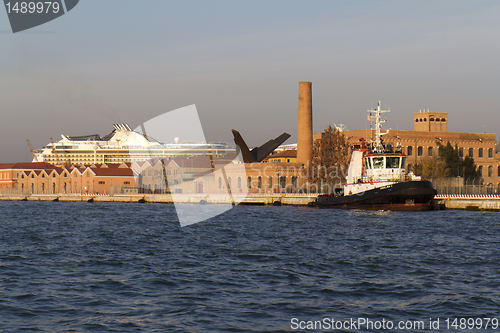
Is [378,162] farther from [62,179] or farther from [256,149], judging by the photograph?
[62,179]

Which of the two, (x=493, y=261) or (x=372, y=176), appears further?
(x=372, y=176)

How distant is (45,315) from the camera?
43.0ft

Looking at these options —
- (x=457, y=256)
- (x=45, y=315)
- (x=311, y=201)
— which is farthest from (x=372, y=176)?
(x=45, y=315)

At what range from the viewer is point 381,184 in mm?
47750

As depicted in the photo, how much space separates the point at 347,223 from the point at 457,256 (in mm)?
15903

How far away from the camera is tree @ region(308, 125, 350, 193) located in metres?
83.3

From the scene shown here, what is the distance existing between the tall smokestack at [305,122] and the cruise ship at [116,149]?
181 feet

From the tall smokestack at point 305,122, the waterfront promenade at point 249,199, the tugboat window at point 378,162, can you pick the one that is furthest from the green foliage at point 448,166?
the tugboat window at point 378,162

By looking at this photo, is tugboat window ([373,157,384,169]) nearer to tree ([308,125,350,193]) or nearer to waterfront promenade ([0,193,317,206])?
waterfront promenade ([0,193,317,206])

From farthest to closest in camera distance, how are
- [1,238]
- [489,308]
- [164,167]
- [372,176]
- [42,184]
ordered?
[42,184], [164,167], [372,176], [1,238], [489,308]

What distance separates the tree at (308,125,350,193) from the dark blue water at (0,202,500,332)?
52.6m

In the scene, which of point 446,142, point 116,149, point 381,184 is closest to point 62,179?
point 116,149

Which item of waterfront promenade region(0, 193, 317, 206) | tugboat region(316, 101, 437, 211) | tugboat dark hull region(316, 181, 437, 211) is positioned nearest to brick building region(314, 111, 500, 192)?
waterfront promenade region(0, 193, 317, 206)

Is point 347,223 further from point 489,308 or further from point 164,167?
point 164,167
